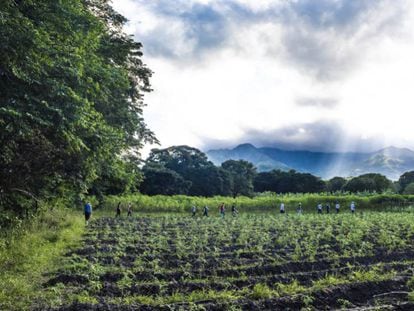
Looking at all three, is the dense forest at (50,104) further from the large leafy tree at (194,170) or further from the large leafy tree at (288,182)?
the large leafy tree at (288,182)

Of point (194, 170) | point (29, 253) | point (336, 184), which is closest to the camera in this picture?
point (29, 253)

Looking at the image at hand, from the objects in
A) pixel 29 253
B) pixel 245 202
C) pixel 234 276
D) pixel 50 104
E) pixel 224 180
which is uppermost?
pixel 224 180

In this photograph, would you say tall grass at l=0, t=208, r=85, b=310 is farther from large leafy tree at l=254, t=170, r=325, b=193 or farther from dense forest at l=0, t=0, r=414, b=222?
large leafy tree at l=254, t=170, r=325, b=193

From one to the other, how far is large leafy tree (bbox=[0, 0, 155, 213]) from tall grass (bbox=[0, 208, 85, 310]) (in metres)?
1.37

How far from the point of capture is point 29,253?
1305cm

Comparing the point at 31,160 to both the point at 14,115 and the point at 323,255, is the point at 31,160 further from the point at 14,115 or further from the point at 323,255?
the point at 323,255

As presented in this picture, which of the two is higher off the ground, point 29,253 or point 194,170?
point 194,170

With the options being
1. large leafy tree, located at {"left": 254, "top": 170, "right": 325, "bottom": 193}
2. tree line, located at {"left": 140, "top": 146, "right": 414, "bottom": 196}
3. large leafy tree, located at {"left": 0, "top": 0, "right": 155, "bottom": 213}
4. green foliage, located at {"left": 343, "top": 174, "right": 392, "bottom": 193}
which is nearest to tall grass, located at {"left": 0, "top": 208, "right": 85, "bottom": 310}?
large leafy tree, located at {"left": 0, "top": 0, "right": 155, "bottom": 213}

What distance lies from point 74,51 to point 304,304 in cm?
955

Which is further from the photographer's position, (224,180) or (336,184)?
(336,184)

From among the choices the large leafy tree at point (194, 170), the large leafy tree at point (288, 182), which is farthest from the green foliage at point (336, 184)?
the large leafy tree at point (194, 170)

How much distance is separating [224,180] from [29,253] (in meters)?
59.5

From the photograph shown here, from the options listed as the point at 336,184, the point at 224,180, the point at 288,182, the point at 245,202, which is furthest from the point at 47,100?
the point at 336,184

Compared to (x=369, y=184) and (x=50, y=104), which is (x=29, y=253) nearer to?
(x=50, y=104)
